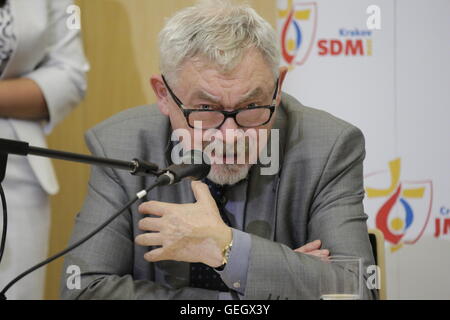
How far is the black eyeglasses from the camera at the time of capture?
158 cm

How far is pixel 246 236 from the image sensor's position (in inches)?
54.6

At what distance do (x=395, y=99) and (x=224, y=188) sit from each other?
1.40m

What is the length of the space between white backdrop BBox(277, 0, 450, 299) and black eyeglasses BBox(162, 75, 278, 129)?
133 centimetres

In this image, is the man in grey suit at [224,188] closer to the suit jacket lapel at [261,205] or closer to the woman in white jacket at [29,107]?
the suit jacket lapel at [261,205]

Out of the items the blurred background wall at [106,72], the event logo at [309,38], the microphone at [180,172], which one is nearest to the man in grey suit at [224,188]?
the microphone at [180,172]

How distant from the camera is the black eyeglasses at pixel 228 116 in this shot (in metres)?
1.58

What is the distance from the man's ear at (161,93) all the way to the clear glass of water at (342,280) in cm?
73

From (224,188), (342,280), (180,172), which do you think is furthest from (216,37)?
(342,280)

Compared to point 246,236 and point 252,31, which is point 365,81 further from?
point 246,236

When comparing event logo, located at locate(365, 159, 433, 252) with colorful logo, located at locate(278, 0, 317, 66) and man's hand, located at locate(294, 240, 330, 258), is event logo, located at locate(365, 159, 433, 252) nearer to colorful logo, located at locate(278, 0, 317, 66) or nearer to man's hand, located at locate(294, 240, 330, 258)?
colorful logo, located at locate(278, 0, 317, 66)

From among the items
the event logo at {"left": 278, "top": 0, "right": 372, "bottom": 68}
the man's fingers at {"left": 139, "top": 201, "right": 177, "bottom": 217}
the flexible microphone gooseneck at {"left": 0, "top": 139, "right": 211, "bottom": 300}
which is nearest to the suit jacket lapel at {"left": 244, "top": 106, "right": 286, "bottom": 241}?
the man's fingers at {"left": 139, "top": 201, "right": 177, "bottom": 217}
